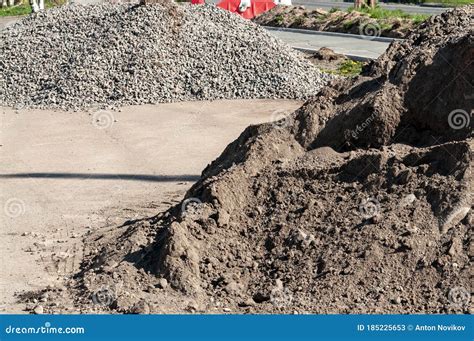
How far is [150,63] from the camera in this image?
18.3 metres

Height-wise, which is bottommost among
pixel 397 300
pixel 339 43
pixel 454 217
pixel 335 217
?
pixel 339 43

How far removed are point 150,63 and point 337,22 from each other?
11.4 m

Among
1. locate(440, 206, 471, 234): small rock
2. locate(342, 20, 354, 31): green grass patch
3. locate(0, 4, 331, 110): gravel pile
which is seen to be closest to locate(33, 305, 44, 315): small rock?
locate(440, 206, 471, 234): small rock

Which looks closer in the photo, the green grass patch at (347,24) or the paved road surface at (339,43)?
the paved road surface at (339,43)

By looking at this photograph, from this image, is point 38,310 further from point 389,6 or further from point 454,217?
point 389,6

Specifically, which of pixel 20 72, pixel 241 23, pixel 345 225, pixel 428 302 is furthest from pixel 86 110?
pixel 428 302

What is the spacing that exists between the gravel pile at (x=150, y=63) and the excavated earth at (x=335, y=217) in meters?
8.37

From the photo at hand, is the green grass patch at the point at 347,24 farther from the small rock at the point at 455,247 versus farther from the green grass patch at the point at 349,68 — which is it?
the small rock at the point at 455,247

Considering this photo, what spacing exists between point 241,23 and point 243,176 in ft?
39.1

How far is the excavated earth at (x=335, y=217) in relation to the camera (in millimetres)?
7008

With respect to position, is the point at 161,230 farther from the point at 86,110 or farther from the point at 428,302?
the point at 86,110

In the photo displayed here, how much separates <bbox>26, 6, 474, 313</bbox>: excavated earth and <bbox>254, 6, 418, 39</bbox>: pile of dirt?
15.5m

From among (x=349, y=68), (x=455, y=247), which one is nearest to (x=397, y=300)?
(x=455, y=247)

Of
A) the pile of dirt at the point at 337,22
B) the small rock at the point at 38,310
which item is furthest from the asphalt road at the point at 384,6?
the small rock at the point at 38,310
